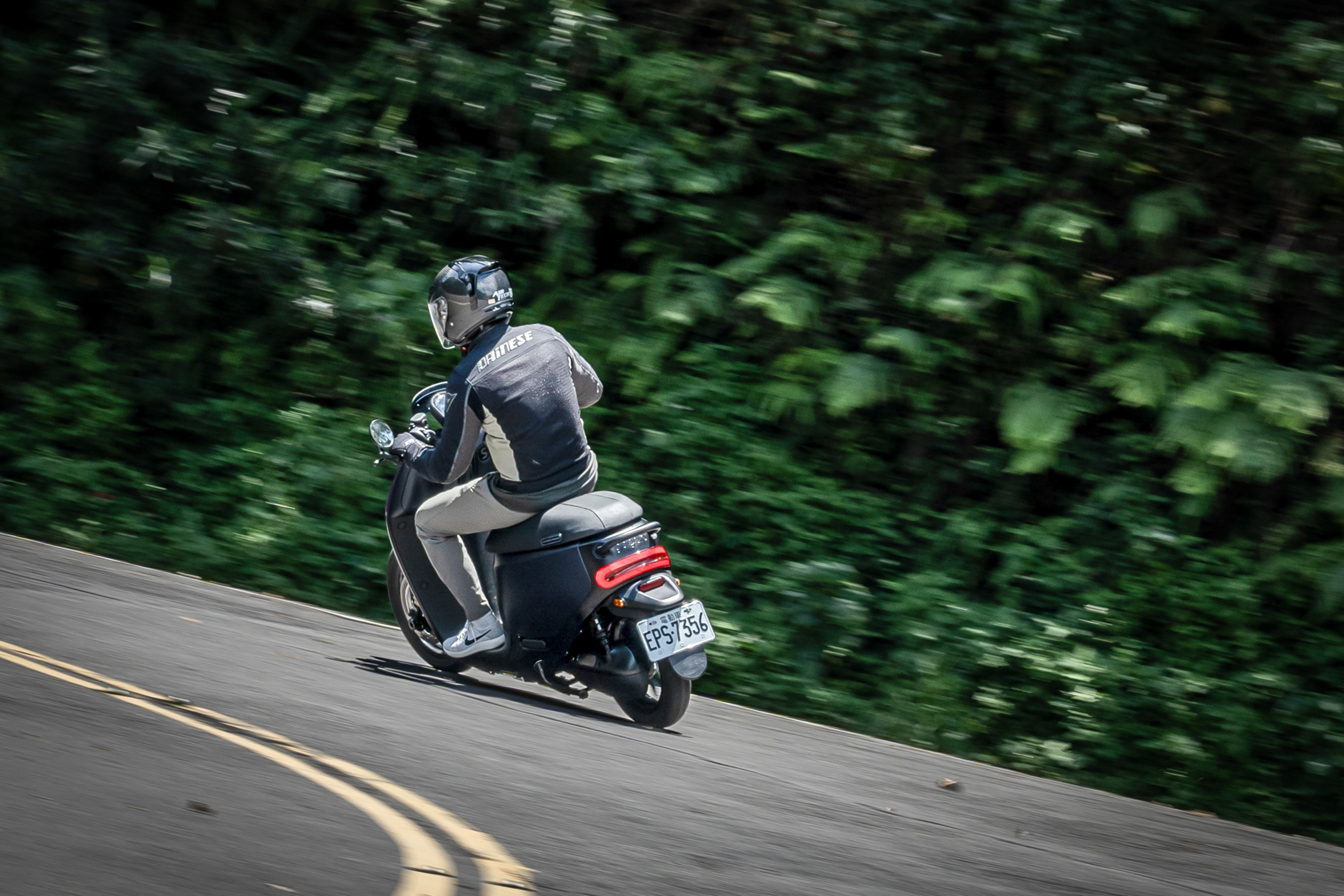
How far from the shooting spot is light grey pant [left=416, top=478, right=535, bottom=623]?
27.3ft

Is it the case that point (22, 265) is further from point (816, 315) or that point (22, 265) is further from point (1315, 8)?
point (1315, 8)

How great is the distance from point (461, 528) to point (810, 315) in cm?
456

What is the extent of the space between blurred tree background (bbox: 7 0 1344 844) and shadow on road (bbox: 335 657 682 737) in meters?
2.12

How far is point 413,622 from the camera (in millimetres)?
9008

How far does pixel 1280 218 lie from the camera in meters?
11.5

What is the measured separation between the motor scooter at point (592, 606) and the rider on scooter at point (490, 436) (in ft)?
0.35

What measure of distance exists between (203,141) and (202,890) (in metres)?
10.6

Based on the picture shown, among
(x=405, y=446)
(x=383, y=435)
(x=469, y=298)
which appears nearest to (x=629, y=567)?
(x=405, y=446)

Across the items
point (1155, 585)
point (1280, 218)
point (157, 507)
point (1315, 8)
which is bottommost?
point (157, 507)

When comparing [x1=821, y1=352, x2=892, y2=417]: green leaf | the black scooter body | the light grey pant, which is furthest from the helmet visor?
[x1=821, y1=352, x2=892, y2=417]: green leaf

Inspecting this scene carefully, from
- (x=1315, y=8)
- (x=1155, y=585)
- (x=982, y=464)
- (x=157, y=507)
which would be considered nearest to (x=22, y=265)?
(x=157, y=507)

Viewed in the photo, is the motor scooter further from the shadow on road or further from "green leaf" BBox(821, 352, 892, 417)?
"green leaf" BBox(821, 352, 892, 417)

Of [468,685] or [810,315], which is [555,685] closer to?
[468,685]

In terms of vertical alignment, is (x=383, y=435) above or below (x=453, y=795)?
above
